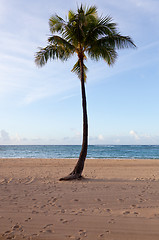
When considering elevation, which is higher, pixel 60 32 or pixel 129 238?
pixel 60 32

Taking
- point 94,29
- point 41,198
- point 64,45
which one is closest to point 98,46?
point 94,29

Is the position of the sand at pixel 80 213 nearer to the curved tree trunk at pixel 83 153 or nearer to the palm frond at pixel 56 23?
the curved tree trunk at pixel 83 153

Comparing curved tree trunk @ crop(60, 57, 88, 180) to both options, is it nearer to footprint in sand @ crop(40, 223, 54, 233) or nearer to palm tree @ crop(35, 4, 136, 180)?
palm tree @ crop(35, 4, 136, 180)

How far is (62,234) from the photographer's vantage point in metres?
4.20

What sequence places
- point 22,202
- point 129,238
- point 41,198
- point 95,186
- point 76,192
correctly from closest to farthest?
1. point 129,238
2. point 22,202
3. point 41,198
4. point 76,192
5. point 95,186

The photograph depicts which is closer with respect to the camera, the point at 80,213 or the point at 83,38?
the point at 80,213

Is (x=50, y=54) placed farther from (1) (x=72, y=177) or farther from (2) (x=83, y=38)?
(1) (x=72, y=177)

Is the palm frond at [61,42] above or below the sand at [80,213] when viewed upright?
above

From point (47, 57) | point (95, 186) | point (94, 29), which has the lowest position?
point (95, 186)

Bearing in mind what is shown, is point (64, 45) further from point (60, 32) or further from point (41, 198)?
point (41, 198)

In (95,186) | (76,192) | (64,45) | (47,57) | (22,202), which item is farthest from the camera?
(47,57)

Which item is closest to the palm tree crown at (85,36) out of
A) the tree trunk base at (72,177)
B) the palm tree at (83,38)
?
the palm tree at (83,38)

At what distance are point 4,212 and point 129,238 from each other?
339cm

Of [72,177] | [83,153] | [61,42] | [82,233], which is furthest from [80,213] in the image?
[61,42]
